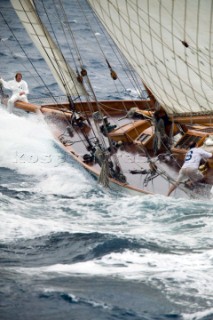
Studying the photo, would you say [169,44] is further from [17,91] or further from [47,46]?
[17,91]

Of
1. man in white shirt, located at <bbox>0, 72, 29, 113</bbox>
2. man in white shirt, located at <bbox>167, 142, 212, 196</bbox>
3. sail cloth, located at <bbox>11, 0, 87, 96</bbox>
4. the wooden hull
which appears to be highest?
sail cloth, located at <bbox>11, 0, 87, 96</bbox>

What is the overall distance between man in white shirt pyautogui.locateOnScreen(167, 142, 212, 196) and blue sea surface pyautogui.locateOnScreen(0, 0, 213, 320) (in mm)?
733

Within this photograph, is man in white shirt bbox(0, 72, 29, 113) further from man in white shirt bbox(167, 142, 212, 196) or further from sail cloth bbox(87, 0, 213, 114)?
man in white shirt bbox(167, 142, 212, 196)

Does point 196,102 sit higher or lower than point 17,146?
higher

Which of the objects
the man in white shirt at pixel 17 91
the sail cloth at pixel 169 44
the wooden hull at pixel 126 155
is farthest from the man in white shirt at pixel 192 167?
the man in white shirt at pixel 17 91

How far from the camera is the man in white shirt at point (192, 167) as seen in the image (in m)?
Answer: 25.8

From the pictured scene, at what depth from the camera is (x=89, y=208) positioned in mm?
26484

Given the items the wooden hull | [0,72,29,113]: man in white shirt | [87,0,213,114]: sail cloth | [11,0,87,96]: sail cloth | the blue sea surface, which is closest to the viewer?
the blue sea surface

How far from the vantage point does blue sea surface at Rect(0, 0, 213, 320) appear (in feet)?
61.7

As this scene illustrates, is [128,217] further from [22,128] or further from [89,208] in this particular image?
[22,128]

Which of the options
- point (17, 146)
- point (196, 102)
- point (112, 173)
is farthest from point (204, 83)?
point (17, 146)

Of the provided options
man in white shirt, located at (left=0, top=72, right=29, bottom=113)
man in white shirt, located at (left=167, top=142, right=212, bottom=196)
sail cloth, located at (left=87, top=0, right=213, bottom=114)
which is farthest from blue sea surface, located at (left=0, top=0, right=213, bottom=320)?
man in white shirt, located at (left=0, top=72, right=29, bottom=113)

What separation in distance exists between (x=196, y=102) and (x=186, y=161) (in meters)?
2.00

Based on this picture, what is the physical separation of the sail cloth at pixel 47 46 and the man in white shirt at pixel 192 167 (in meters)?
4.37
